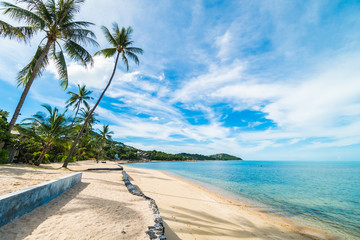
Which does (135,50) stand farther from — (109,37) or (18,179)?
(18,179)

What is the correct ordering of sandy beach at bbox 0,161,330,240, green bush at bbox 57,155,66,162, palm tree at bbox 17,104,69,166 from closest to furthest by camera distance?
sandy beach at bbox 0,161,330,240, palm tree at bbox 17,104,69,166, green bush at bbox 57,155,66,162

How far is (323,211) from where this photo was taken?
9.21 m

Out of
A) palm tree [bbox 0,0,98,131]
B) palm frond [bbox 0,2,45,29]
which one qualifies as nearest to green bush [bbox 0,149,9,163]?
palm tree [bbox 0,0,98,131]

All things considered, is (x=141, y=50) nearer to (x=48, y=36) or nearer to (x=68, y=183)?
(x=48, y=36)

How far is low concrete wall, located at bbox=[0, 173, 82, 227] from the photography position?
2879 mm

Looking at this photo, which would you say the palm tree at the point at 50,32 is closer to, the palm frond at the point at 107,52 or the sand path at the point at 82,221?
the palm frond at the point at 107,52

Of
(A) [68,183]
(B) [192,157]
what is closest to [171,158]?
(B) [192,157]

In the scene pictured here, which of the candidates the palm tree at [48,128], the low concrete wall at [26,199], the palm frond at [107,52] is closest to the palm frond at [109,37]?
the palm frond at [107,52]

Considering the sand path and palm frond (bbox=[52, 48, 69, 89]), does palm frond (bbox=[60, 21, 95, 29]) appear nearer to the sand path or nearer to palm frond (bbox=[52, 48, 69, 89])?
palm frond (bbox=[52, 48, 69, 89])

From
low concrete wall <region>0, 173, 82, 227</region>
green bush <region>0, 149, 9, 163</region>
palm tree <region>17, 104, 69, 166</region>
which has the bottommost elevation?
low concrete wall <region>0, 173, 82, 227</region>

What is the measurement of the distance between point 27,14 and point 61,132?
27.5ft

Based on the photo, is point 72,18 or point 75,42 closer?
point 72,18

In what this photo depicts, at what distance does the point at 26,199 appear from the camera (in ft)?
11.4

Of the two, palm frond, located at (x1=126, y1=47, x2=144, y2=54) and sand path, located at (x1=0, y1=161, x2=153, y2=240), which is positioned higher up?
palm frond, located at (x1=126, y1=47, x2=144, y2=54)
